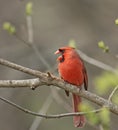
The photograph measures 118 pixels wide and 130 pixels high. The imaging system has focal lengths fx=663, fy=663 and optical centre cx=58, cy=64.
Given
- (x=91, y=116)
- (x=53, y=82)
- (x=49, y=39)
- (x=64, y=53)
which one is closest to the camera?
(x=91, y=116)

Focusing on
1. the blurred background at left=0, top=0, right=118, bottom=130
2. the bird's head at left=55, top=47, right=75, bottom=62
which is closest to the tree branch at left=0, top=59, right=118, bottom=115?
the bird's head at left=55, top=47, right=75, bottom=62

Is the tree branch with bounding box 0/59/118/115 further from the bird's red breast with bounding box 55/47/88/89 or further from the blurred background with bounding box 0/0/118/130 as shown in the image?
the blurred background with bounding box 0/0/118/130

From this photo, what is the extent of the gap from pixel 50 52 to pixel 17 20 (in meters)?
1.23

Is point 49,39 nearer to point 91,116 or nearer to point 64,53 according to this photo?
point 64,53

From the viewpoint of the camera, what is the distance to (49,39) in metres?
10.1

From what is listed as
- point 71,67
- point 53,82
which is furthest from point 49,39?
point 53,82

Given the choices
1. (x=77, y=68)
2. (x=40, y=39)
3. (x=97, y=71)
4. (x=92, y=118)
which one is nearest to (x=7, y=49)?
(x=40, y=39)

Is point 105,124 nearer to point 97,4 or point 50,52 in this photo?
point 50,52

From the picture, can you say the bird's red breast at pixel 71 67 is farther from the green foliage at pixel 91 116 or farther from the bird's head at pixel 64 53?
the green foliage at pixel 91 116

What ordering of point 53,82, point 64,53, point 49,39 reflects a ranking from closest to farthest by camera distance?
1. point 53,82
2. point 64,53
3. point 49,39

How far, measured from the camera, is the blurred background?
9.30 meters

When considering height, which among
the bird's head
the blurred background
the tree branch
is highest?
the blurred background

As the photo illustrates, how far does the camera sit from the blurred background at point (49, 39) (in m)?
9.30

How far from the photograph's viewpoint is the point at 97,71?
953 centimetres
